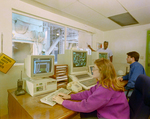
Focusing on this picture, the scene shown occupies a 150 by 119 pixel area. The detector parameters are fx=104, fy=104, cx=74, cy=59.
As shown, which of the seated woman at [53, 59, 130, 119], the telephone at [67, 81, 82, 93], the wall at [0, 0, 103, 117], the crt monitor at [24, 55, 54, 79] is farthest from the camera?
the wall at [0, 0, 103, 117]

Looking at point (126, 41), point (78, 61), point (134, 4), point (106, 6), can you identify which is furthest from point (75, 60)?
point (126, 41)

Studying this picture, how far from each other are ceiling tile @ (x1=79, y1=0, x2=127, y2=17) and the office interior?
0.35 meters

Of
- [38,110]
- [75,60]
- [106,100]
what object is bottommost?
[38,110]

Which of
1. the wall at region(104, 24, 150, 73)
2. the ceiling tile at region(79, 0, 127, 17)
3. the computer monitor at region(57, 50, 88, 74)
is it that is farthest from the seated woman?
the wall at region(104, 24, 150, 73)

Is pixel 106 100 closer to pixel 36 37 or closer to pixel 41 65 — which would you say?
pixel 41 65

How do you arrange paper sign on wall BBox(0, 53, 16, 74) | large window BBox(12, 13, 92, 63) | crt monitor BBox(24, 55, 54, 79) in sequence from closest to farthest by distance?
crt monitor BBox(24, 55, 54, 79) < paper sign on wall BBox(0, 53, 16, 74) < large window BBox(12, 13, 92, 63)

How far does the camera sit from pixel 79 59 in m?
1.90

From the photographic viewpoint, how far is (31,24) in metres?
2.27

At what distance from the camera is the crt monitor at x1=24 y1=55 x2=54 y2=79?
131 centimetres

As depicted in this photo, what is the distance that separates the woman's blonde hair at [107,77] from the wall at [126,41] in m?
2.10

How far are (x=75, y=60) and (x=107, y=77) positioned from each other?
95 cm

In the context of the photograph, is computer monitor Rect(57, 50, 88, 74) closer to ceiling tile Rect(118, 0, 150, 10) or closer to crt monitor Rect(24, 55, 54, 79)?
crt monitor Rect(24, 55, 54, 79)

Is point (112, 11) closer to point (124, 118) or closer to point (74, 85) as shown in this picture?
point (74, 85)

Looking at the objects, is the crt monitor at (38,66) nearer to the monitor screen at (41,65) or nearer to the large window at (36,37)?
the monitor screen at (41,65)
